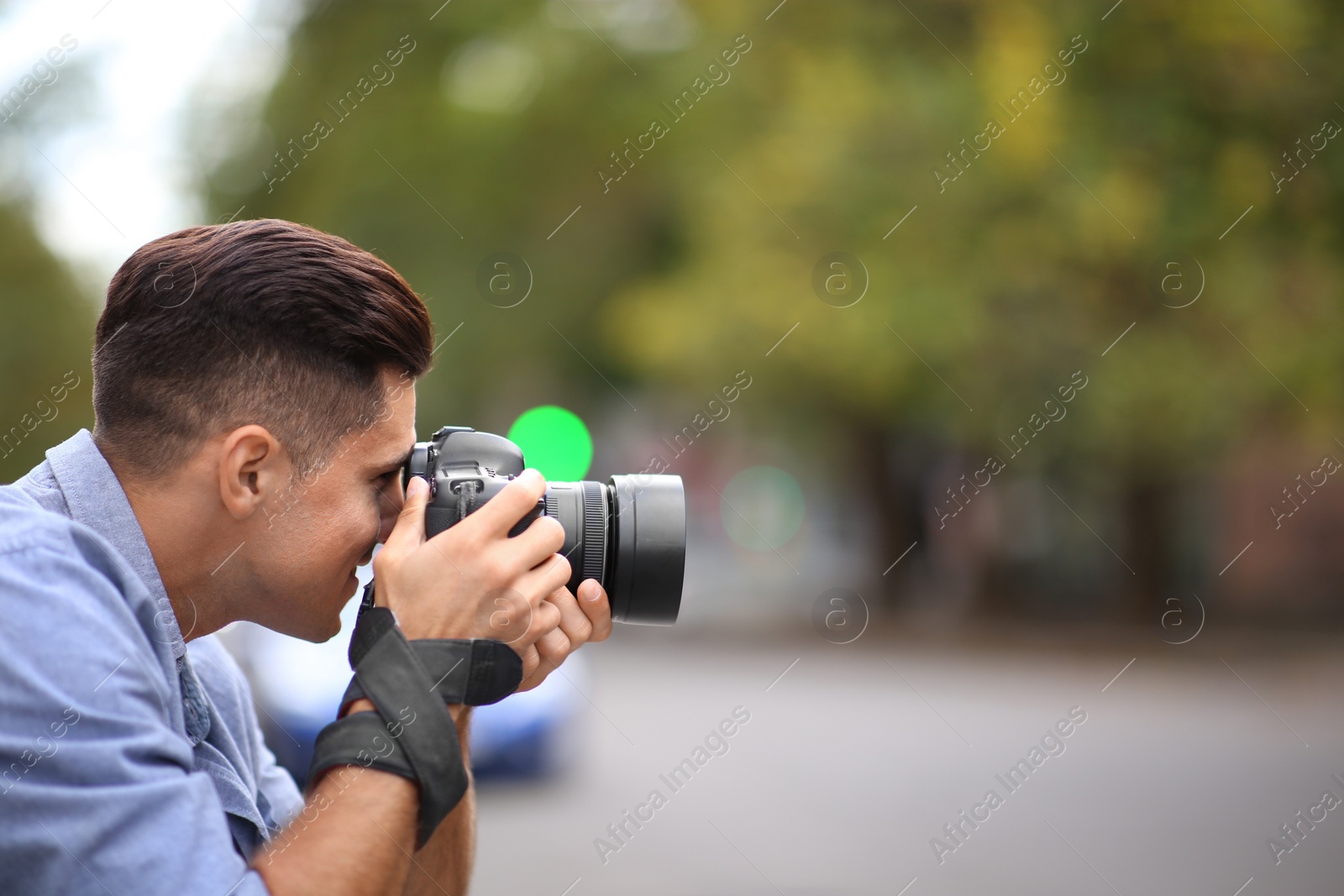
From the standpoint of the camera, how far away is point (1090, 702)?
35.0 ft

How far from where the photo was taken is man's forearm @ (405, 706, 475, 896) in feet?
5.93

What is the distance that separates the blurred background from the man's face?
3947 millimetres

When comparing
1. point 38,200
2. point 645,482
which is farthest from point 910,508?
point 645,482

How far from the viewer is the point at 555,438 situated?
76.6ft

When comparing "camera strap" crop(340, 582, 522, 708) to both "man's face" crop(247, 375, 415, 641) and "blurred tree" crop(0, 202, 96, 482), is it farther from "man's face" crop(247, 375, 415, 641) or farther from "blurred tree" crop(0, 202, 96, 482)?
"blurred tree" crop(0, 202, 96, 482)

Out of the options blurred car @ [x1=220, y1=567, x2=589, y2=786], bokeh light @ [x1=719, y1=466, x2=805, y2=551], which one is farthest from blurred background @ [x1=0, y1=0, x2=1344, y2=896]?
bokeh light @ [x1=719, y1=466, x2=805, y2=551]

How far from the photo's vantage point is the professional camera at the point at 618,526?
1.77 metres

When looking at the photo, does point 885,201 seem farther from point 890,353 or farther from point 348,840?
point 348,840

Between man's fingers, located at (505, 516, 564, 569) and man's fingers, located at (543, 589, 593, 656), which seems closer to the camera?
man's fingers, located at (505, 516, 564, 569)

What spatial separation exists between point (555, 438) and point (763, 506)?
20919 millimetres

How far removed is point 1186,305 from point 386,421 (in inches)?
467

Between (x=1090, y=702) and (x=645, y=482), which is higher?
(x=645, y=482)

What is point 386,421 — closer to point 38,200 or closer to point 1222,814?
point 1222,814

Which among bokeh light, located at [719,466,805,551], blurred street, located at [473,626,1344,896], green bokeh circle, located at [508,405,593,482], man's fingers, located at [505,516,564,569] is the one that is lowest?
bokeh light, located at [719,466,805,551]
